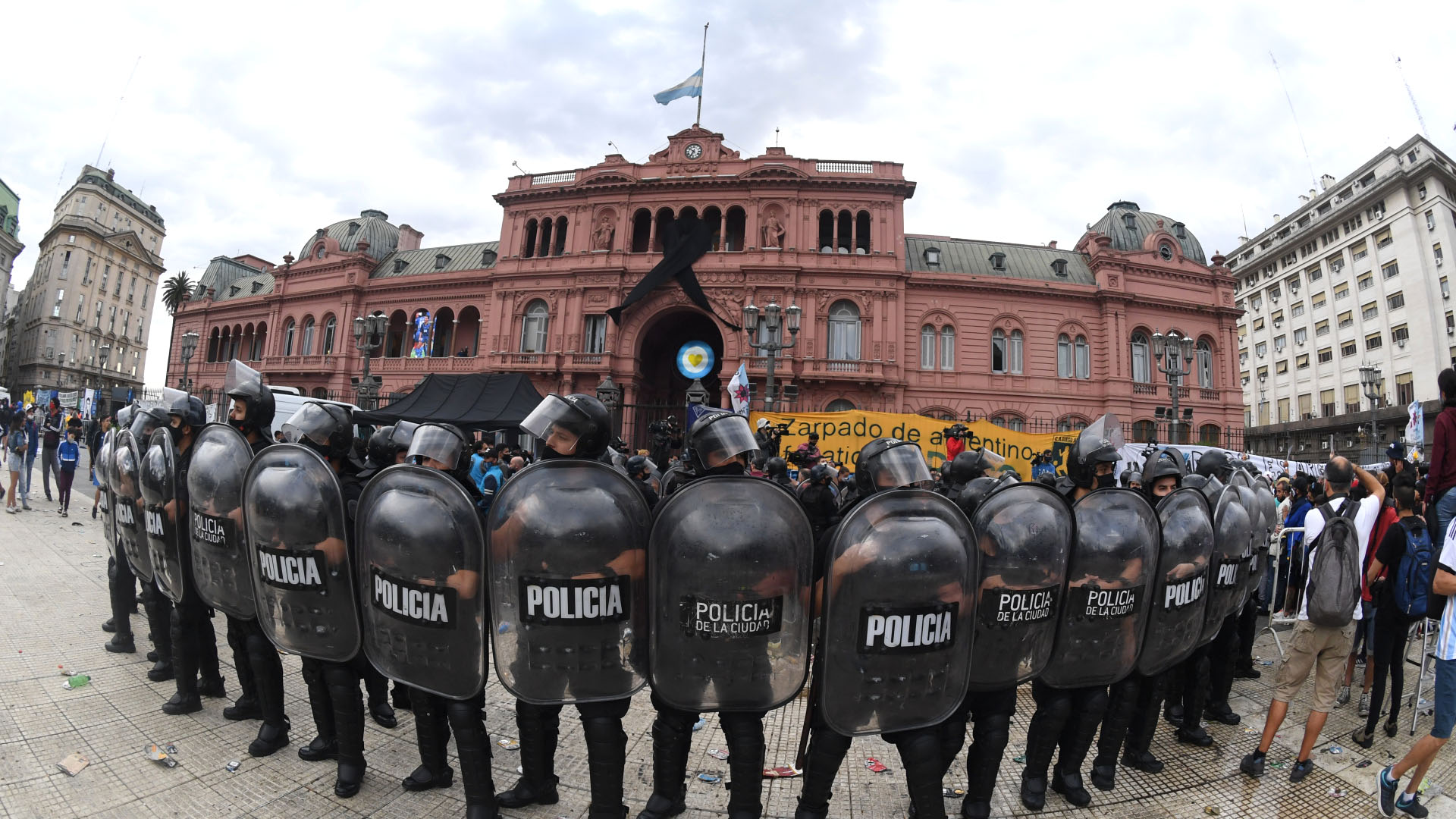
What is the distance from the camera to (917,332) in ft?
91.9

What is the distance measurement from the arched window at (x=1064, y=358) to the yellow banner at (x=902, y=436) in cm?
1406

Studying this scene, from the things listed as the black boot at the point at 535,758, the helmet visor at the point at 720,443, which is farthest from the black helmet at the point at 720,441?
the black boot at the point at 535,758

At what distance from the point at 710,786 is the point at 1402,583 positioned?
556 cm

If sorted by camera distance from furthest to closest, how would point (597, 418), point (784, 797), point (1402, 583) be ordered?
1. point (1402, 583)
2. point (784, 797)
3. point (597, 418)

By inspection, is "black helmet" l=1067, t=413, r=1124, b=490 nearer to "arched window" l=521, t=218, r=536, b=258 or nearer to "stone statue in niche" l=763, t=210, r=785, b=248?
"stone statue in niche" l=763, t=210, r=785, b=248

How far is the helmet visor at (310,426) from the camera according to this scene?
4.07m

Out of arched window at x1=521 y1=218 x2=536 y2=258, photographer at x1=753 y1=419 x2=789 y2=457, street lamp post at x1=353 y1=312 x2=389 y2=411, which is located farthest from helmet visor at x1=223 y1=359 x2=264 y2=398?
arched window at x1=521 y1=218 x2=536 y2=258

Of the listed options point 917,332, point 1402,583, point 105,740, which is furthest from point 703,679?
point 917,332

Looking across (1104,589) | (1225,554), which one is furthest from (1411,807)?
(1104,589)

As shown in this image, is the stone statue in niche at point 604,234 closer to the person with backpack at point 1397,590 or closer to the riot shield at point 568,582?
the riot shield at point 568,582

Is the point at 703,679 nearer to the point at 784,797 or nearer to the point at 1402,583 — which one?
the point at 784,797

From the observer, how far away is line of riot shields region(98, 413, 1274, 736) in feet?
9.32

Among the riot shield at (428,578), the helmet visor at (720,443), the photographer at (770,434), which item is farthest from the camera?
the photographer at (770,434)

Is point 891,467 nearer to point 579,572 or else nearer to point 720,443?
point 720,443
